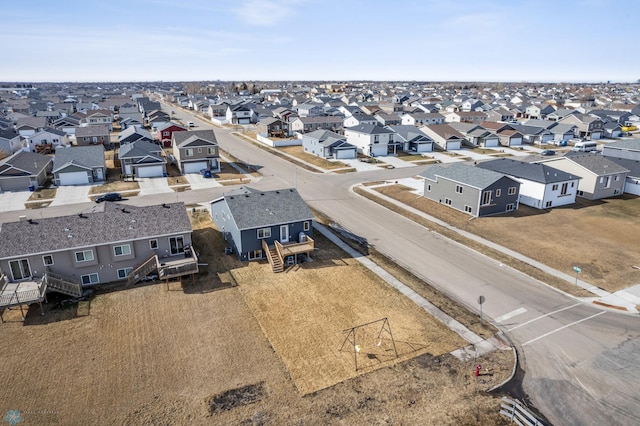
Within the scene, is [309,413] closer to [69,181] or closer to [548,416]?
[548,416]

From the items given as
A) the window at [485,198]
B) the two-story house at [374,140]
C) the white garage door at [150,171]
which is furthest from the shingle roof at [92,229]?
the two-story house at [374,140]

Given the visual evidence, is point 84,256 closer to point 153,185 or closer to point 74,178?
point 153,185

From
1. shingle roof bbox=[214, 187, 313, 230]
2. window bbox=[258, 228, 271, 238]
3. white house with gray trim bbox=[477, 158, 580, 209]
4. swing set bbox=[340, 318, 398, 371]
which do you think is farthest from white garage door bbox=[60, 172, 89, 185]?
white house with gray trim bbox=[477, 158, 580, 209]

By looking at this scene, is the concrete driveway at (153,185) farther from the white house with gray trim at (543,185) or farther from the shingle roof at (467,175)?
the white house with gray trim at (543,185)

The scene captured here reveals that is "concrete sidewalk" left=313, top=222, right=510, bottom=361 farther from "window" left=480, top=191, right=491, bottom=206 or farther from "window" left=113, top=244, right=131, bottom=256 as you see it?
"window" left=480, top=191, right=491, bottom=206

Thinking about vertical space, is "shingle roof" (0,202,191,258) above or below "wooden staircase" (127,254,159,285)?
above
